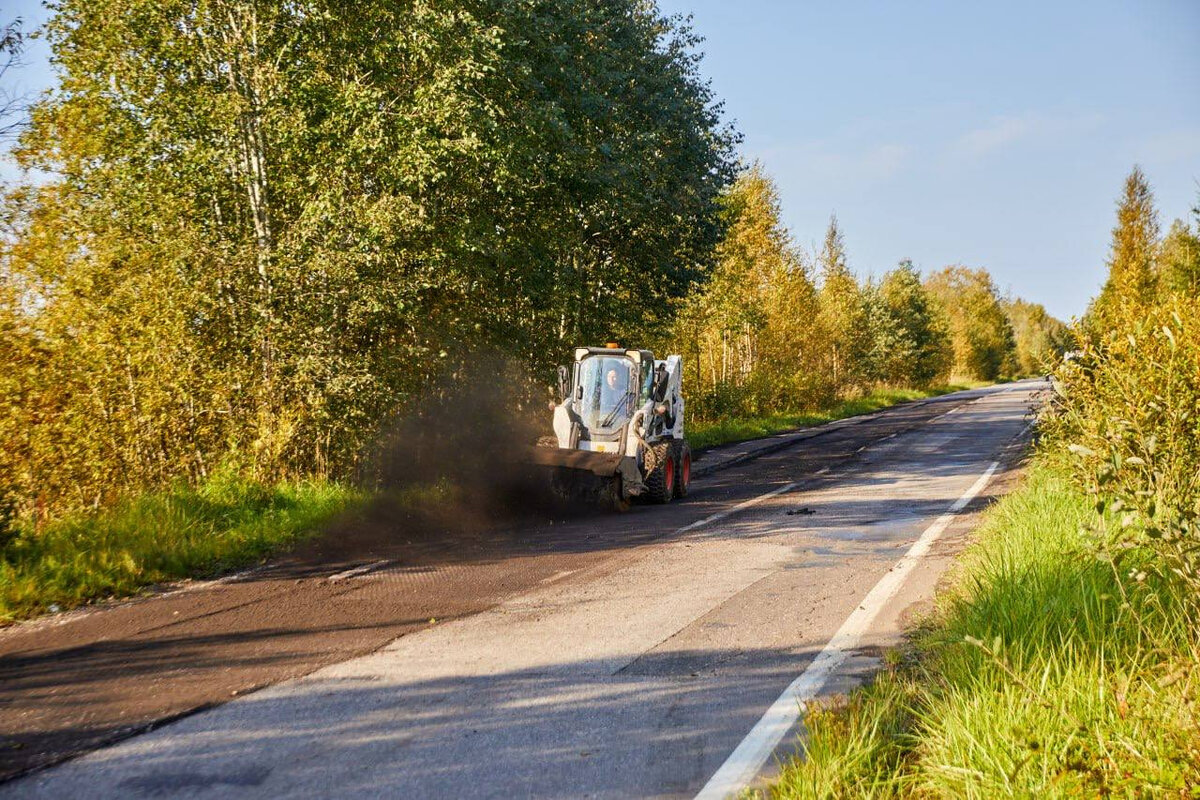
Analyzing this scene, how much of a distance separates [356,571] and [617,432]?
5.84 metres

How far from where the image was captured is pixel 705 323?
27.5m

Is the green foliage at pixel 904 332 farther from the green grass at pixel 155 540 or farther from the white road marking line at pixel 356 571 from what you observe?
the white road marking line at pixel 356 571

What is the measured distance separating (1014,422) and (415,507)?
72.6ft

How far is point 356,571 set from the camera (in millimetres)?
8203

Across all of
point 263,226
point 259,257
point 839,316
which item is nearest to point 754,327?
point 839,316

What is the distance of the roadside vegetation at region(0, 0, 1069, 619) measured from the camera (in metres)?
9.03

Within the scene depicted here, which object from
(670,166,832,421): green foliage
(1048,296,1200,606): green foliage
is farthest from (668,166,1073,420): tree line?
(1048,296,1200,606): green foliage

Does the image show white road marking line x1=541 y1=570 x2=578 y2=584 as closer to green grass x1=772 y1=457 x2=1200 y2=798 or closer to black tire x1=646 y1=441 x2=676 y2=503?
green grass x1=772 y1=457 x2=1200 y2=798

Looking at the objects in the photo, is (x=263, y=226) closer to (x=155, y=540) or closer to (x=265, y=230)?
(x=265, y=230)

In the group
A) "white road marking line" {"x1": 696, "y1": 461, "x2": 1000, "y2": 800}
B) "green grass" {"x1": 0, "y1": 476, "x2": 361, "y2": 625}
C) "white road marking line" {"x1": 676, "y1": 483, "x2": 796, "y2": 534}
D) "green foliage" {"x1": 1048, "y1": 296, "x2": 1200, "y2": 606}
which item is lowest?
"white road marking line" {"x1": 696, "y1": 461, "x2": 1000, "y2": 800}

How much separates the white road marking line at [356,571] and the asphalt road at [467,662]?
4cm

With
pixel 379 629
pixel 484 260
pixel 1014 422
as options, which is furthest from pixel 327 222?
pixel 1014 422

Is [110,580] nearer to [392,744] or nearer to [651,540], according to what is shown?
[392,744]

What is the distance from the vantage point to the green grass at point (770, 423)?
2352 cm
